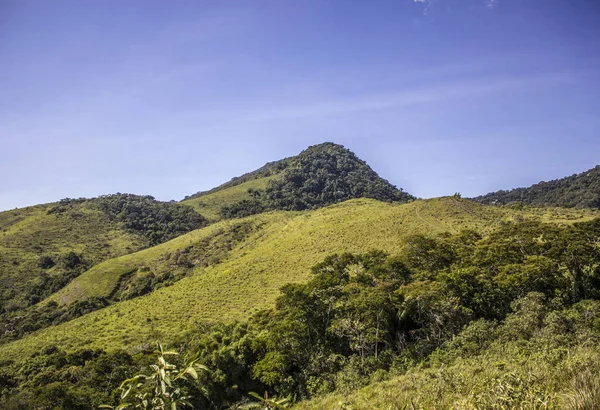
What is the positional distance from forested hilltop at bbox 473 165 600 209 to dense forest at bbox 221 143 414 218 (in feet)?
158

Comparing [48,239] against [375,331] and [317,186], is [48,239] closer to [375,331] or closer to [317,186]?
[317,186]

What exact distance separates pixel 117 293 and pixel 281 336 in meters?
62.1

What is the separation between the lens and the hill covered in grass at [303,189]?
13525 centimetres

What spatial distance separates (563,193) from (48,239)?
173 meters

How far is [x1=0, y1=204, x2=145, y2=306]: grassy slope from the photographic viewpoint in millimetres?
85438

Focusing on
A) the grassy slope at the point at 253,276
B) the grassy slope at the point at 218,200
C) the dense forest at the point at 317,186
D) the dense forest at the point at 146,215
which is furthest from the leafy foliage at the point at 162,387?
the grassy slope at the point at 218,200

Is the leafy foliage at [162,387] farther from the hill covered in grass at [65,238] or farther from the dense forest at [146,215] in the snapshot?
the dense forest at [146,215]

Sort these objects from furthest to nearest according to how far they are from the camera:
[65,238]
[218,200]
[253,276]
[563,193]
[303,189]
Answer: [303,189]
[218,200]
[563,193]
[65,238]
[253,276]

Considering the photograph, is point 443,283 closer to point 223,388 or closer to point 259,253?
point 223,388

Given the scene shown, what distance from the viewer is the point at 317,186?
15700 centimetres

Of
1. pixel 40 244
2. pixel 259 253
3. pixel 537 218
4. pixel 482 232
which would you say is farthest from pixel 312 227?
pixel 40 244

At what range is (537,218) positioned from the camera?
179ft

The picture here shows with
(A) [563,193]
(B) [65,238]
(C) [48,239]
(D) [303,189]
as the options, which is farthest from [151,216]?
(A) [563,193]

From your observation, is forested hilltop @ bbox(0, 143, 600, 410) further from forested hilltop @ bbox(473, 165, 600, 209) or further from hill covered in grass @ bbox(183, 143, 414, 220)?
forested hilltop @ bbox(473, 165, 600, 209)
